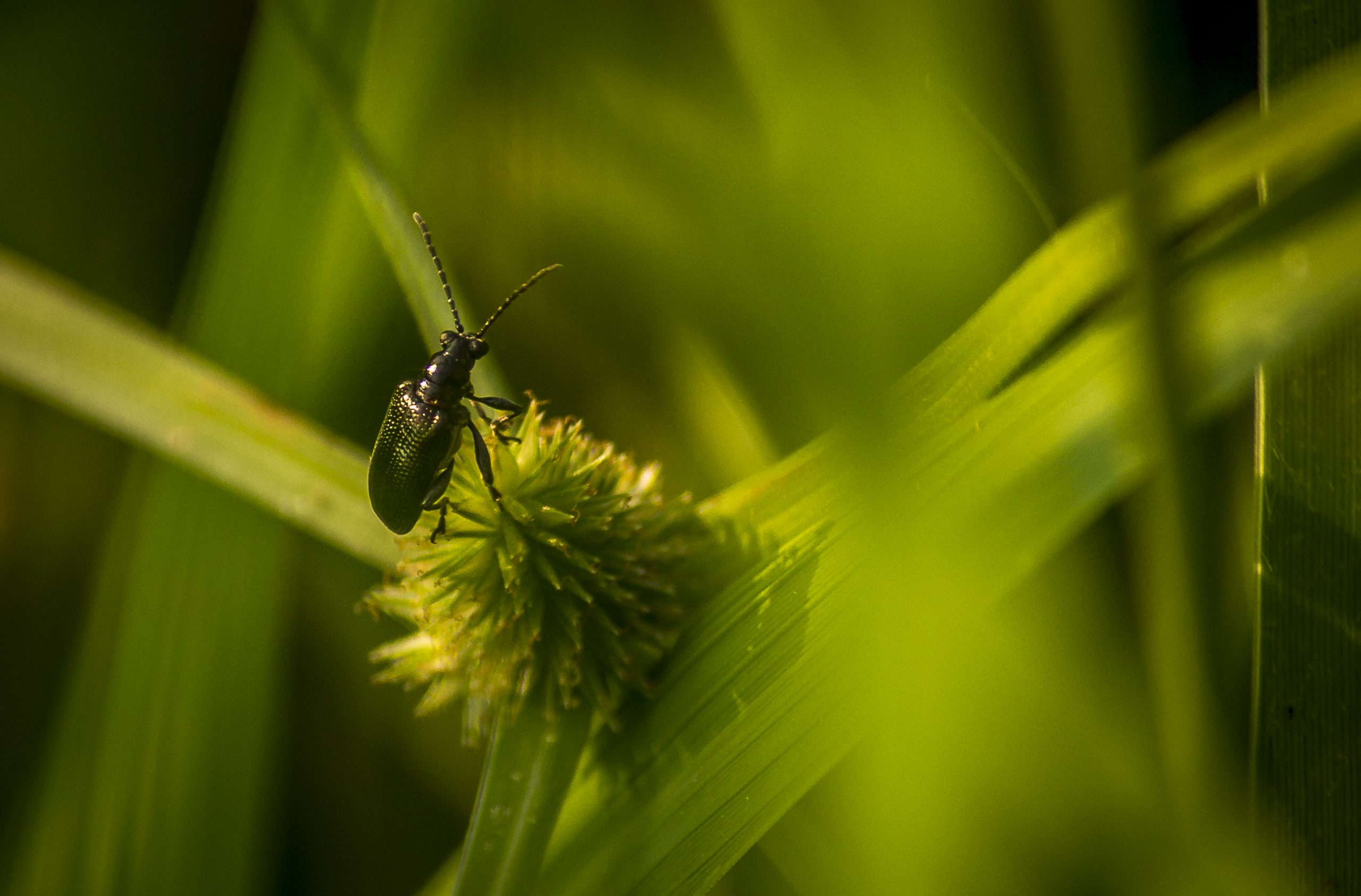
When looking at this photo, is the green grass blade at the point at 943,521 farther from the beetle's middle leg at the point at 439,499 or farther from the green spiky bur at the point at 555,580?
the beetle's middle leg at the point at 439,499

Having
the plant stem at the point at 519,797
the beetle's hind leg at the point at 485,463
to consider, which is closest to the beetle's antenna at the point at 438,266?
the beetle's hind leg at the point at 485,463

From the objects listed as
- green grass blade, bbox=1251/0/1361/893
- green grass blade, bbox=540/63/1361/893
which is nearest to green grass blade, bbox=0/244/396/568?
green grass blade, bbox=540/63/1361/893

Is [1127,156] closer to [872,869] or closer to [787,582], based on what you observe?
[787,582]

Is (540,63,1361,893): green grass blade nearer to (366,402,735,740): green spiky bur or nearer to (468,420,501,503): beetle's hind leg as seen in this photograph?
(366,402,735,740): green spiky bur

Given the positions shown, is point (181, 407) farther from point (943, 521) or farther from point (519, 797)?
point (943, 521)

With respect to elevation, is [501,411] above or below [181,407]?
below

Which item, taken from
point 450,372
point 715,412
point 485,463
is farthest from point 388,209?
point 715,412

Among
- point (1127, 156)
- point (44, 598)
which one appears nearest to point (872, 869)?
point (1127, 156)
